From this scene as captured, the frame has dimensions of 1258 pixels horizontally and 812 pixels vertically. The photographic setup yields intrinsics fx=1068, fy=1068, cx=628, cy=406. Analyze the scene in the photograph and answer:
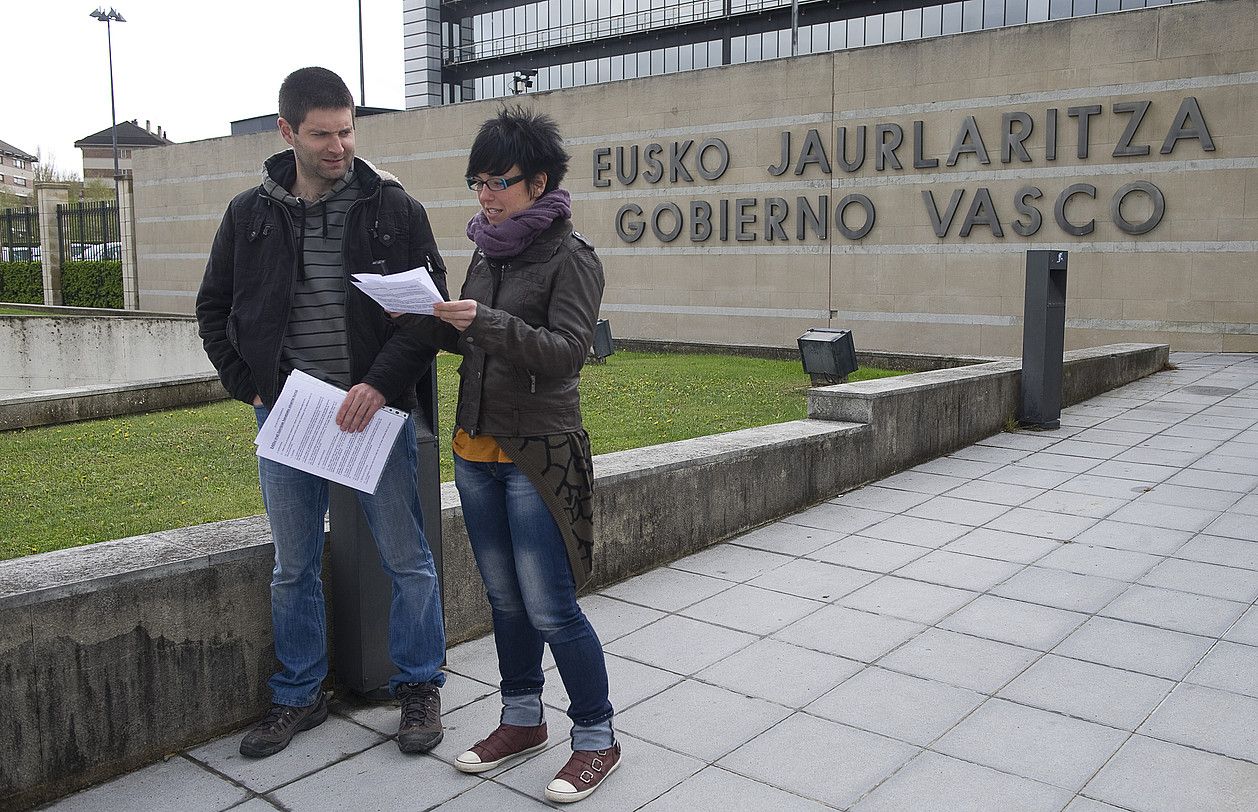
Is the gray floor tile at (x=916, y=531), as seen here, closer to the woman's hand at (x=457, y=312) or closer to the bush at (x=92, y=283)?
the woman's hand at (x=457, y=312)

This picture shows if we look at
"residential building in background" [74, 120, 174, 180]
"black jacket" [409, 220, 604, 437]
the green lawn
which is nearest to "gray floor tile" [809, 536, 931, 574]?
the green lawn

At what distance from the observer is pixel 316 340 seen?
3.27m

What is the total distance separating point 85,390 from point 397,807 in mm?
7939

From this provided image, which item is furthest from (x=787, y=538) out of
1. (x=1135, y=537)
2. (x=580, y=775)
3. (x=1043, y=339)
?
(x=1043, y=339)

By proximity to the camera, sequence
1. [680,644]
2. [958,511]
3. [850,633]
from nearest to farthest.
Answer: [680,644] → [850,633] → [958,511]

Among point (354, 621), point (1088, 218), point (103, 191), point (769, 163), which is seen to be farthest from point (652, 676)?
point (103, 191)

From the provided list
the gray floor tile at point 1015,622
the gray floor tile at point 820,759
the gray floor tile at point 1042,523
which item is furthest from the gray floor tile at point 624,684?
the gray floor tile at point 1042,523

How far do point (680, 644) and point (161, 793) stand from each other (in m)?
1.96

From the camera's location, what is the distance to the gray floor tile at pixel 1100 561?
16.8ft

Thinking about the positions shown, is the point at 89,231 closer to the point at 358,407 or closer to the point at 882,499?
the point at 882,499

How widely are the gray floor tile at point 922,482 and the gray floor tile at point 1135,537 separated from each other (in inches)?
47.1

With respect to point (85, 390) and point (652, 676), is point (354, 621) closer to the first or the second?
point (652, 676)

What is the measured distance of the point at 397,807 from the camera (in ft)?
9.70

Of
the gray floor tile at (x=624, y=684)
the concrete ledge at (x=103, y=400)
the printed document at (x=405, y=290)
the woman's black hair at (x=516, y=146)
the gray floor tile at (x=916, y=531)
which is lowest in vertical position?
the gray floor tile at (x=624, y=684)
